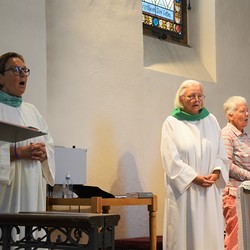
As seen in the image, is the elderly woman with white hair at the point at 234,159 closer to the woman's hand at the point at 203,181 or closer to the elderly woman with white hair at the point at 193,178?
the elderly woman with white hair at the point at 193,178

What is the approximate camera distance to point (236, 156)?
6516mm

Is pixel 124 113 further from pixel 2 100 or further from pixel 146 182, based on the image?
pixel 2 100

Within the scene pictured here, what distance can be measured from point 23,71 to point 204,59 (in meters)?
4.60

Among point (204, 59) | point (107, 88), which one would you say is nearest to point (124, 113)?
point (107, 88)

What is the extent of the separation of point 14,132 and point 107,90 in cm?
353

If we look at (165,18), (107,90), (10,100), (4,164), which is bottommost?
(4,164)

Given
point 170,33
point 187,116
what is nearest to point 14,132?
point 187,116

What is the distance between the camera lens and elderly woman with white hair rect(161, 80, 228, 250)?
18.7 ft

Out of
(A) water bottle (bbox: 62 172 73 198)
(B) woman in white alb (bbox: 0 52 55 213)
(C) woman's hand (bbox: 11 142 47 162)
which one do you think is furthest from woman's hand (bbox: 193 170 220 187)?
(C) woman's hand (bbox: 11 142 47 162)

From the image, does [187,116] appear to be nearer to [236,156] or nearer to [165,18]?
[236,156]

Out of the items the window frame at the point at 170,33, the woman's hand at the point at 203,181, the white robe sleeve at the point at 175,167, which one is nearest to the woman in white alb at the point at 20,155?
the white robe sleeve at the point at 175,167

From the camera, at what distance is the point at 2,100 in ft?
15.8

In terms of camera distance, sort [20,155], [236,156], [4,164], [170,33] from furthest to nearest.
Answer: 1. [170,33]
2. [236,156]
3. [20,155]
4. [4,164]

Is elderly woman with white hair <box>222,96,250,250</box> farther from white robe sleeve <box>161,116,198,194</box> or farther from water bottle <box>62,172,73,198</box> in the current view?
water bottle <box>62,172,73,198</box>
